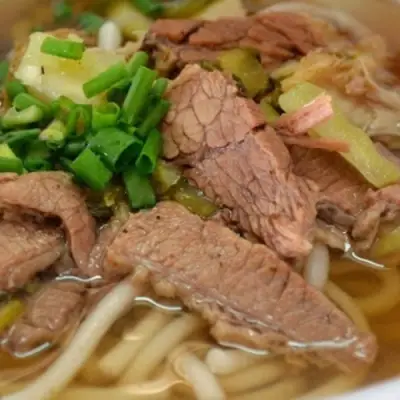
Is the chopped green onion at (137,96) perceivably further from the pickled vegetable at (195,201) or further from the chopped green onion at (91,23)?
the chopped green onion at (91,23)

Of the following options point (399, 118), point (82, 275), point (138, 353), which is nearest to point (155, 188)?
point (82, 275)

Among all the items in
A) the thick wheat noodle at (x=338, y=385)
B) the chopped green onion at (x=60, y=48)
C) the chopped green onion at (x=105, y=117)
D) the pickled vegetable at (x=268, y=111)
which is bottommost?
the thick wheat noodle at (x=338, y=385)

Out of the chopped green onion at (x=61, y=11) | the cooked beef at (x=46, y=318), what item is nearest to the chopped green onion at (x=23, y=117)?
the cooked beef at (x=46, y=318)

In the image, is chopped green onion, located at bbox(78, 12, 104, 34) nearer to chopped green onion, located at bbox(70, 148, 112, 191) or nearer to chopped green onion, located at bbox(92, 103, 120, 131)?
chopped green onion, located at bbox(92, 103, 120, 131)

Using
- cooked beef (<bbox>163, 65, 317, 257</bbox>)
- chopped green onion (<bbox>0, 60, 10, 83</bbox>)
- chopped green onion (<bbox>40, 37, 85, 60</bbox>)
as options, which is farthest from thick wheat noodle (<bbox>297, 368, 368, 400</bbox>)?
chopped green onion (<bbox>0, 60, 10, 83</bbox>)

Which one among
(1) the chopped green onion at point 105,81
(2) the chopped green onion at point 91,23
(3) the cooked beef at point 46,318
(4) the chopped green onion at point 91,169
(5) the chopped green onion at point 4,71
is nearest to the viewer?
(3) the cooked beef at point 46,318

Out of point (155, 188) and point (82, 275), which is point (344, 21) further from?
point (82, 275)

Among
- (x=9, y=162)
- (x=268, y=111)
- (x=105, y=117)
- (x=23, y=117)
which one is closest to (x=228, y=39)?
(x=268, y=111)

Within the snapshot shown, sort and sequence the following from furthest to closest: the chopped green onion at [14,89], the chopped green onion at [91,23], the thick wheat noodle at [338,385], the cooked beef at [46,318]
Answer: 1. the chopped green onion at [91,23]
2. the chopped green onion at [14,89]
3. the cooked beef at [46,318]
4. the thick wheat noodle at [338,385]
